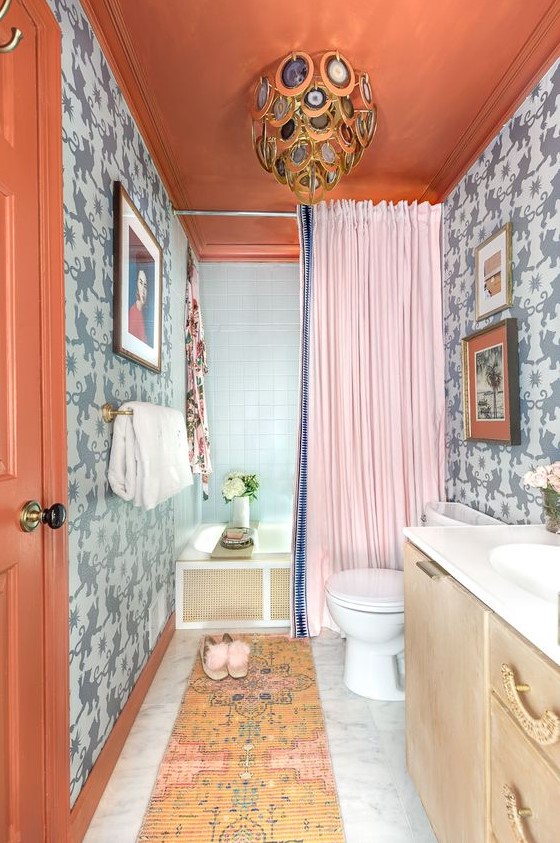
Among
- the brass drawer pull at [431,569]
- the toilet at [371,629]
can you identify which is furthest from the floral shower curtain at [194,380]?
the brass drawer pull at [431,569]

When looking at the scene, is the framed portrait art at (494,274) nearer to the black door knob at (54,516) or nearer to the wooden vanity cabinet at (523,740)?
the wooden vanity cabinet at (523,740)

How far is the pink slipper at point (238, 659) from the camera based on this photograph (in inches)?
73.5

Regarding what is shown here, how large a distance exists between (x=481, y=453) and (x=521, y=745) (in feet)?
4.09

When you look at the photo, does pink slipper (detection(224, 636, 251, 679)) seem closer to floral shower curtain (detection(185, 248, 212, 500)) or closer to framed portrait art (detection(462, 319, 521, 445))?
floral shower curtain (detection(185, 248, 212, 500))


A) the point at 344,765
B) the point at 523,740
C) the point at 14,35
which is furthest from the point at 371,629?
the point at 14,35

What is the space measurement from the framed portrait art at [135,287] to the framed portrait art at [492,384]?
1.40 m

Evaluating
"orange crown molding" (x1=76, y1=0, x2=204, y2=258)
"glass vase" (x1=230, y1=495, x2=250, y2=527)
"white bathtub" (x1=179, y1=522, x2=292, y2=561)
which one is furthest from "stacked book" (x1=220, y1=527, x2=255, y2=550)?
"orange crown molding" (x1=76, y1=0, x2=204, y2=258)

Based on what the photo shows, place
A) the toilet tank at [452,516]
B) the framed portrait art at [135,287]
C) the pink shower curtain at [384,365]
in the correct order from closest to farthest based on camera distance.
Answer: the framed portrait art at [135,287] → the toilet tank at [452,516] → the pink shower curtain at [384,365]

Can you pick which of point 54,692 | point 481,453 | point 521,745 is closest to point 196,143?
point 481,453

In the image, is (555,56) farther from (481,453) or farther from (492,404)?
(481,453)

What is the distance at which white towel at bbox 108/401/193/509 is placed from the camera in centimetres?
139

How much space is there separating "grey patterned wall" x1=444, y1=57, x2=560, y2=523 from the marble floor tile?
944mm

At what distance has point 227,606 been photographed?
2.32 metres

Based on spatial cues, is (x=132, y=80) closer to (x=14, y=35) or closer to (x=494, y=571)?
(x=14, y=35)
